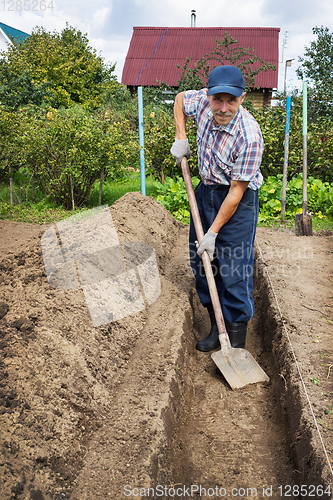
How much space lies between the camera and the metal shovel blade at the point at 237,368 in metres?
2.74

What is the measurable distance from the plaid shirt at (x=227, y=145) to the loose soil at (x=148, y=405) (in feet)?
4.16

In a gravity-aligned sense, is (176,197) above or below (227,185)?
below

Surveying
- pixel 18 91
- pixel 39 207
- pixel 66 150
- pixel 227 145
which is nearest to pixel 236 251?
pixel 227 145

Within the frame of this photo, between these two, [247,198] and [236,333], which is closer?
[247,198]

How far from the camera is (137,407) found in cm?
212

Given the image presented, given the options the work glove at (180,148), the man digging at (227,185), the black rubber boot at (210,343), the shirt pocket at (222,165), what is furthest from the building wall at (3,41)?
the black rubber boot at (210,343)

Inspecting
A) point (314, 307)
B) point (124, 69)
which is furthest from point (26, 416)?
point (124, 69)

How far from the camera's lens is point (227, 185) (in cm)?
283

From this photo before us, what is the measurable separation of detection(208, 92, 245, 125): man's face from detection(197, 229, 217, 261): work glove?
820mm

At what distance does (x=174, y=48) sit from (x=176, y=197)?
14.4m

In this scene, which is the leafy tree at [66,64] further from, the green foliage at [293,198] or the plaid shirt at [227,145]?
the plaid shirt at [227,145]

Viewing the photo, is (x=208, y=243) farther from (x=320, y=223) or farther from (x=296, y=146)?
(x=296, y=146)

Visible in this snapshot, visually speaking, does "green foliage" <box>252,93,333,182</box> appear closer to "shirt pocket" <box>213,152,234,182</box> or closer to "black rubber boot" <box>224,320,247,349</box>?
"shirt pocket" <box>213,152,234,182</box>

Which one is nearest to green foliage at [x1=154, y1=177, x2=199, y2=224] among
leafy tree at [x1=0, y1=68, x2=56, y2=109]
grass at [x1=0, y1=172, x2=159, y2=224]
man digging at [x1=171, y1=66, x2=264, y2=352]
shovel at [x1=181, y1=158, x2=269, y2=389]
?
grass at [x1=0, y1=172, x2=159, y2=224]
